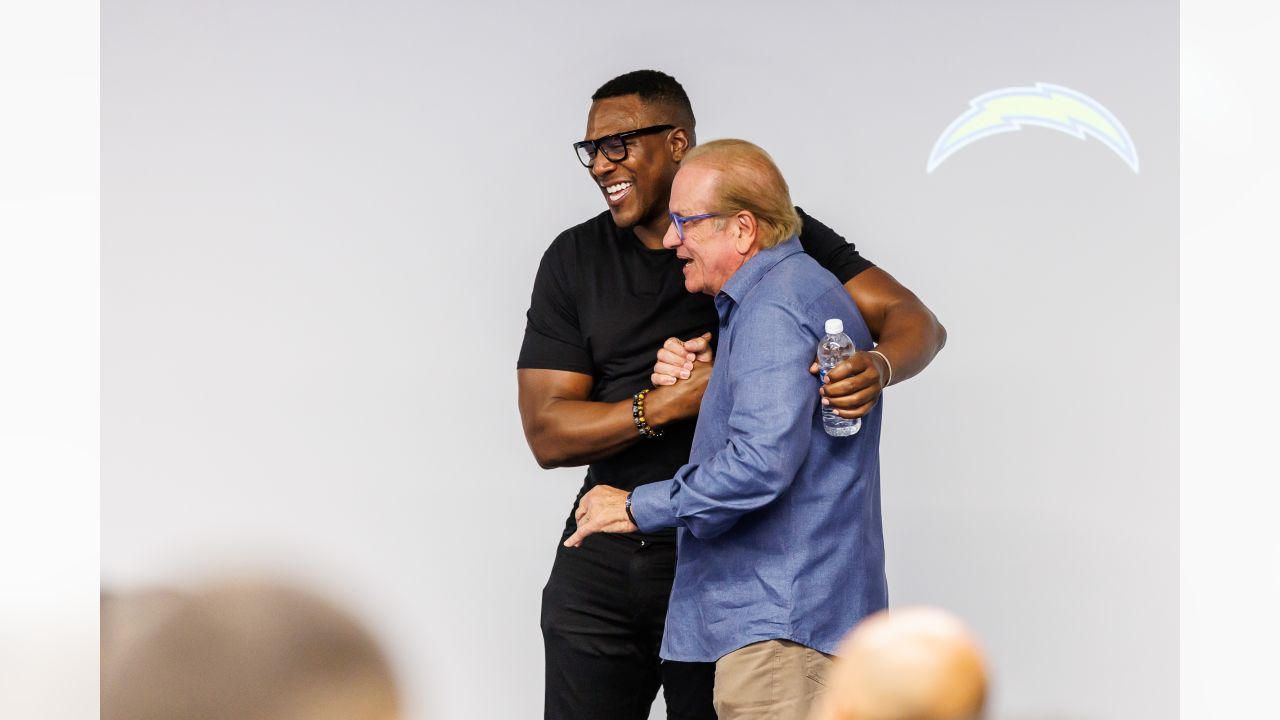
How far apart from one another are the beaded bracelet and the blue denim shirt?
0.81ft

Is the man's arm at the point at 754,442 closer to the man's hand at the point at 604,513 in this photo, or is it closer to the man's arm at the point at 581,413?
the man's hand at the point at 604,513

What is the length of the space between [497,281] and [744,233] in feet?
6.34

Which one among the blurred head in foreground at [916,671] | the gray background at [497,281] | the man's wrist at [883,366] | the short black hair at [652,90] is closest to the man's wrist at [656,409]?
the man's wrist at [883,366]

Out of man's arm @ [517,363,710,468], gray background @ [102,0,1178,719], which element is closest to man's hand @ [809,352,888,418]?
man's arm @ [517,363,710,468]

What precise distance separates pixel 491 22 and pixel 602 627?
2226 millimetres

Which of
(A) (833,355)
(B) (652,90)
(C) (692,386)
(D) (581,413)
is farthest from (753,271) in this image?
(B) (652,90)

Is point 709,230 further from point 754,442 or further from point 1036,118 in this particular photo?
point 1036,118

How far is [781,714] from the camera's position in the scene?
83.4 inches

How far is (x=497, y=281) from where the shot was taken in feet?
13.5

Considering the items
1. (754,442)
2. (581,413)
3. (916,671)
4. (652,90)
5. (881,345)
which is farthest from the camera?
(652,90)

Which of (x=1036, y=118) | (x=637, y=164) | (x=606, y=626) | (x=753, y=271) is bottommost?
(x=606, y=626)

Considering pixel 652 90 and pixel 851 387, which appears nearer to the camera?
pixel 851 387

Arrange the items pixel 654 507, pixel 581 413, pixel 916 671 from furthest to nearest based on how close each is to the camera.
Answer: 1. pixel 581 413
2. pixel 654 507
3. pixel 916 671

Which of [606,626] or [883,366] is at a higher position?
[883,366]
